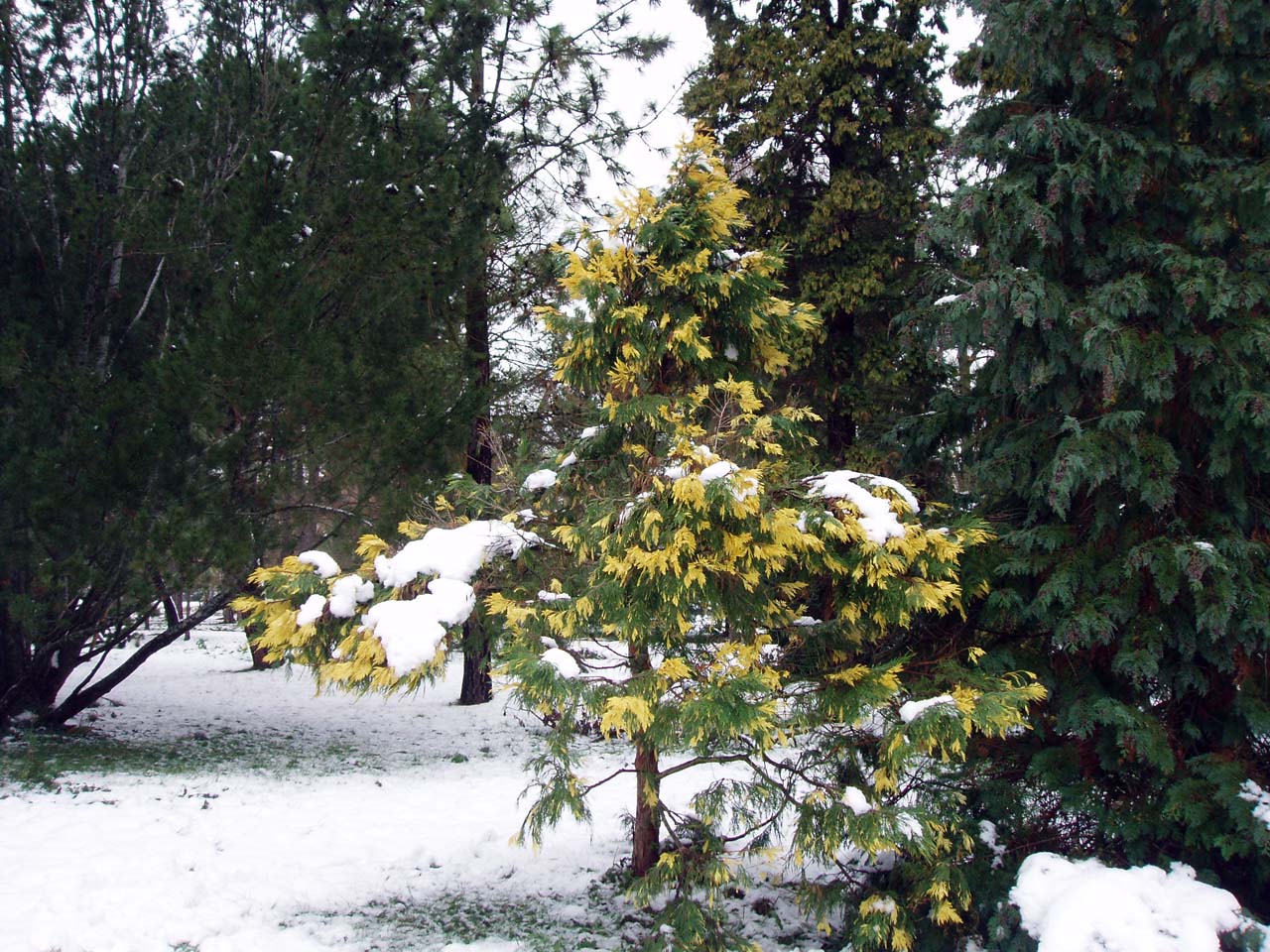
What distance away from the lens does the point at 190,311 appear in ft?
22.8

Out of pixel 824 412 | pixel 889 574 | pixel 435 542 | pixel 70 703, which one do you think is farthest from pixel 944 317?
pixel 70 703

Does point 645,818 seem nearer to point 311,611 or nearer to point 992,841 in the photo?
point 992,841

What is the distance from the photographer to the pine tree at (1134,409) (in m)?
3.94

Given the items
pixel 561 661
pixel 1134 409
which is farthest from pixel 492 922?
pixel 1134 409

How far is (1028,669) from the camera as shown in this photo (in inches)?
170

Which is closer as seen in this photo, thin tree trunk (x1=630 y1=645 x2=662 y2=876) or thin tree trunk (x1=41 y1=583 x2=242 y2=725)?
thin tree trunk (x1=630 y1=645 x2=662 y2=876)

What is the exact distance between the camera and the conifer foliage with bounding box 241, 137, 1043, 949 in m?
3.55

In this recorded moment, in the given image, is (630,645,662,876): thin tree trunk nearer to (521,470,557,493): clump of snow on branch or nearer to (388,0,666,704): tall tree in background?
(521,470,557,493): clump of snow on branch

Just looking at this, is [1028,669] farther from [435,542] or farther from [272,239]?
[272,239]

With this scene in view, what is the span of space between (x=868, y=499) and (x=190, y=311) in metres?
5.87

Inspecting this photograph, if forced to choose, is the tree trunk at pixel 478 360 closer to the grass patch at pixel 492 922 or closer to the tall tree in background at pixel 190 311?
the tall tree in background at pixel 190 311

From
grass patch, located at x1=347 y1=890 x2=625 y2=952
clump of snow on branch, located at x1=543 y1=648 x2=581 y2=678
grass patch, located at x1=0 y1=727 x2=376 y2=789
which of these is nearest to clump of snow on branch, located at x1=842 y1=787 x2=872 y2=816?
clump of snow on branch, located at x1=543 y1=648 x2=581 y2=678

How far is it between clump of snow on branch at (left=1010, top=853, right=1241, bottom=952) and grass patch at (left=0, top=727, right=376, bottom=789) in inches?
242

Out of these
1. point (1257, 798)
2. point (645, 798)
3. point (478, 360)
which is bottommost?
point (645, 798)
